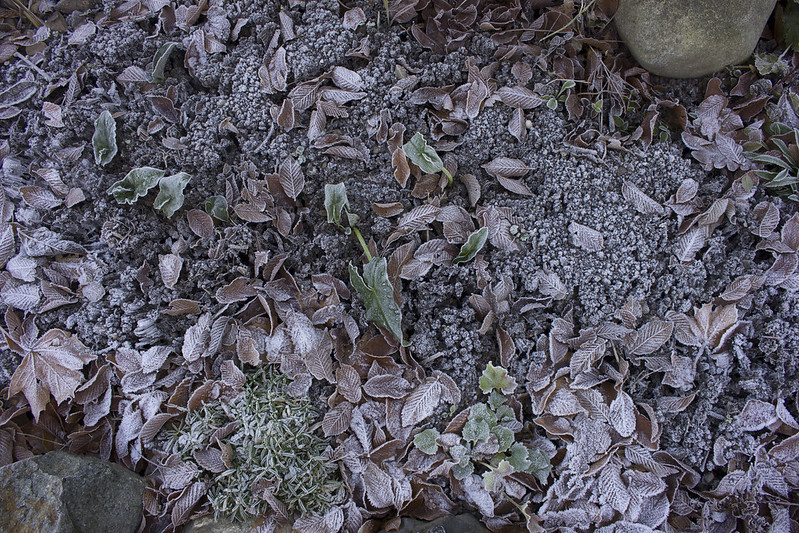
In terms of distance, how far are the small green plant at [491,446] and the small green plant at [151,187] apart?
1.05m

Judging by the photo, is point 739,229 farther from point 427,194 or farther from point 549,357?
point 427,194

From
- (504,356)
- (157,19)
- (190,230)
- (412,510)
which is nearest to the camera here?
(412,510)

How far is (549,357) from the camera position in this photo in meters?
1.62

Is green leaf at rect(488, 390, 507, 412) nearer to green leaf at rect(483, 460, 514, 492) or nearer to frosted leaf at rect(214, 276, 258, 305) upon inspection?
green leaf at rect(483, 460, 514, 492)

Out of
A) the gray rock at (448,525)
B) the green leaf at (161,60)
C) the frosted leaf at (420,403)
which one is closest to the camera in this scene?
the gray rock at (448,525)

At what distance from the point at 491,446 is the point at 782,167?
1.32 meters

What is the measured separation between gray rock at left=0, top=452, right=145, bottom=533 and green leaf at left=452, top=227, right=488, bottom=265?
1.18m

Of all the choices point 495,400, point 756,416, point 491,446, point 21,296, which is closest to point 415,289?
point 495,400

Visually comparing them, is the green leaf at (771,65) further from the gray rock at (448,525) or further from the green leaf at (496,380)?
the gray rock at (448,525)

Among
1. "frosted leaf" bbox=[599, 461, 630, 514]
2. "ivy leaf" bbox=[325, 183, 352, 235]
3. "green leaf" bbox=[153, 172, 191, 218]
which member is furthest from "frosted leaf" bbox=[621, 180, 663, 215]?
"green leaf" bbox=[153, 172, 191, 218]

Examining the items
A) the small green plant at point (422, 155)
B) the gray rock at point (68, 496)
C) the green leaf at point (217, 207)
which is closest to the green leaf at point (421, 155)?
the small green plant at point (422, 155)

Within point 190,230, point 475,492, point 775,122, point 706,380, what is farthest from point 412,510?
point 775,122

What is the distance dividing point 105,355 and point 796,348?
2.10 meters

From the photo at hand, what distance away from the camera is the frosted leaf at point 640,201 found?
1.66 meters
